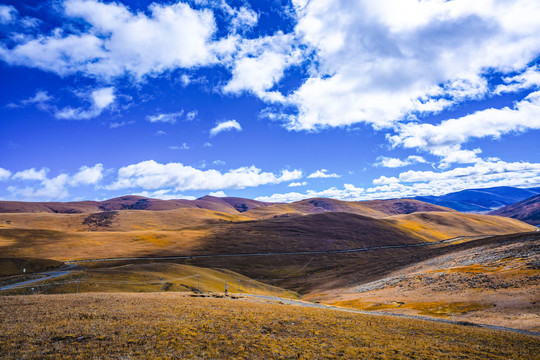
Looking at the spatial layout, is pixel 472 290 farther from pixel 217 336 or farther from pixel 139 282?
pixel 139 282

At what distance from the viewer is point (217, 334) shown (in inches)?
882

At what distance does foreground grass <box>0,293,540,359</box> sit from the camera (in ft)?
60.8

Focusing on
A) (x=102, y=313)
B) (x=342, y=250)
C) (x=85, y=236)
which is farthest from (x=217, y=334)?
(x=85, y=236)

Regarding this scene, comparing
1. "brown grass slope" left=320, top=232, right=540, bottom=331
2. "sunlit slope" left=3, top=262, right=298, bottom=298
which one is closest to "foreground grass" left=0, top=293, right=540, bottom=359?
"brown grass slope" left=320, top=232, right=540, bottom=331

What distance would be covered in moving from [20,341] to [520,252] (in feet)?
284

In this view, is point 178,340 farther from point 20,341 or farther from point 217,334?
point 20,341

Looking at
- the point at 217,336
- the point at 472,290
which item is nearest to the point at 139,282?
the point at 217,336

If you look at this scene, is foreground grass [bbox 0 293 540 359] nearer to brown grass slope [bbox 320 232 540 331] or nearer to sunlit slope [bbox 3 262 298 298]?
brown grass slope [bbox 320 232 540 331]

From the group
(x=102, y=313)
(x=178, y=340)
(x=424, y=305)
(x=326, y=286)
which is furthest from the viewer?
(x=326, y=286)

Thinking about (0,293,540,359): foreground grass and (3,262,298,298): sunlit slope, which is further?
(3,262,298,298): sunlit slope

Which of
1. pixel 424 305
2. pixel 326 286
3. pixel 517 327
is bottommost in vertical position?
pixel 326 286

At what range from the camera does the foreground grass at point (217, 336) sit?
18.5m

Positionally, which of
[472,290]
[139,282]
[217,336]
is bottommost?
[139,282]

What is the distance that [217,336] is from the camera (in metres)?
21.9
